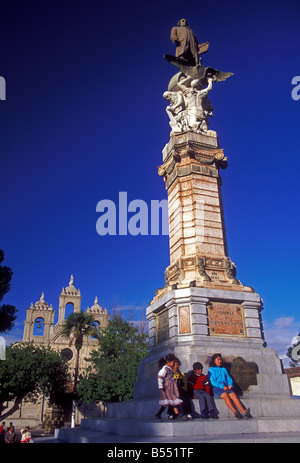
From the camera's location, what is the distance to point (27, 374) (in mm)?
32562

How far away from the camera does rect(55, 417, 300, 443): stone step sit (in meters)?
6.68

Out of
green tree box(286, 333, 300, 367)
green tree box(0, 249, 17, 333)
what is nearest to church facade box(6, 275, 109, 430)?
green tree box(0, 249, 17, 333)

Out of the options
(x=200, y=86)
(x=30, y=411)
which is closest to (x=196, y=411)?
(x=200, y=86)

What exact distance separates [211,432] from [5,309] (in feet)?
94.6

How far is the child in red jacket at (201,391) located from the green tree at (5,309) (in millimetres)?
26893

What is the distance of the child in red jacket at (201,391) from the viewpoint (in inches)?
327

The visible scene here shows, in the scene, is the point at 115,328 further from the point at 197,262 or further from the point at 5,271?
the point at 197,262

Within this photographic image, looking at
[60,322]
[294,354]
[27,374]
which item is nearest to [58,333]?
[60,322]

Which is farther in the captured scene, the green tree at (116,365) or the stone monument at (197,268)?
the green tree at (116,365)

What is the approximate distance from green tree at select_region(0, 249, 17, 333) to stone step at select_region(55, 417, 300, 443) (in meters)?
26.2

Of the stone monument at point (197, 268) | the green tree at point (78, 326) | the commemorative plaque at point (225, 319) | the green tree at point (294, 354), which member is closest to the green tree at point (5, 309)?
the green tree at point (78, 326)

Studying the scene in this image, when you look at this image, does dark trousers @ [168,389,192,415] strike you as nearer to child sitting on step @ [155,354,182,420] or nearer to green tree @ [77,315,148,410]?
child sitting on step @ [155,354,182,420]

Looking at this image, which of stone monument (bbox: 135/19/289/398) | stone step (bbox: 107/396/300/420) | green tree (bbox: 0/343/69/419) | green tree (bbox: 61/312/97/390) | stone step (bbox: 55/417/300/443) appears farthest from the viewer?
green tree (bbox: 61/312/97/390)

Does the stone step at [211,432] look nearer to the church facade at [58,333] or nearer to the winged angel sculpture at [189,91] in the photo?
the winged angel sculpture at [189,91]
